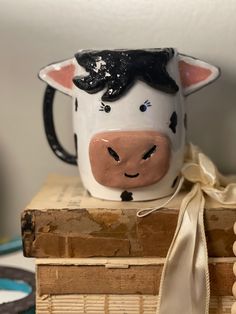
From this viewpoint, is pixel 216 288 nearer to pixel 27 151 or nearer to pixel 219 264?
pixel 219 264

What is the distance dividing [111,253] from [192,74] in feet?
0.64

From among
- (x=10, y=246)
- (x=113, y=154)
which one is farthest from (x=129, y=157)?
(x=10, y=246)

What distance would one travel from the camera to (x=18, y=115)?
0.73 metres

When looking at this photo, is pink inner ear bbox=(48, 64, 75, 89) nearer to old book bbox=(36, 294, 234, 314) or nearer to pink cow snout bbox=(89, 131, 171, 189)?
pink cow snout bbox=(89, 131, 171, 189)

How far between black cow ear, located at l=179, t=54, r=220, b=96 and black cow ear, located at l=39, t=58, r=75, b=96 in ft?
0.37

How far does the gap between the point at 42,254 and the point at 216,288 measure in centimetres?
16

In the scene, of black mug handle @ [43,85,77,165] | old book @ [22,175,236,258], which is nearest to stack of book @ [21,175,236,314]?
old book @ [22,175,236,258]

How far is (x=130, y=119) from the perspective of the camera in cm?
55

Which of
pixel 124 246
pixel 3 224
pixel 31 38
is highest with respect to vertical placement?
pixel 31 38

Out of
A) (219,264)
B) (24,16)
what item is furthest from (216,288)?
(24,16)

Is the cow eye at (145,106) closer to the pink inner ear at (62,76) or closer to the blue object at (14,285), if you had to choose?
the pink inner ear at (62,76)

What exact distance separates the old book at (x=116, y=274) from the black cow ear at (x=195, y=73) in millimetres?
173

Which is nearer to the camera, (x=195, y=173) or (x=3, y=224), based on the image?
(x=195, y=173)

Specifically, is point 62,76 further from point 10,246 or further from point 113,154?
point 10,246
